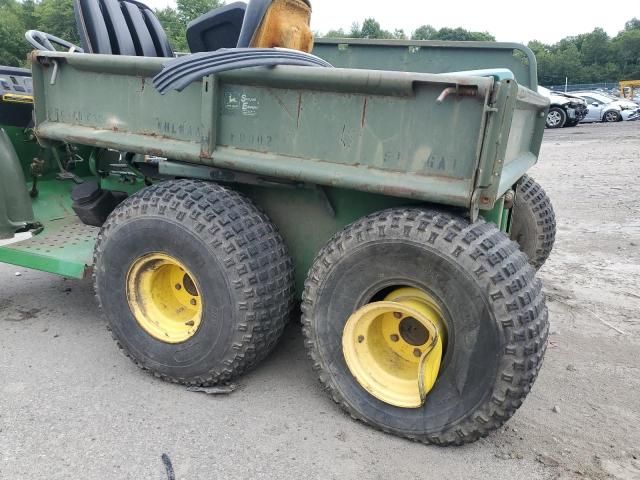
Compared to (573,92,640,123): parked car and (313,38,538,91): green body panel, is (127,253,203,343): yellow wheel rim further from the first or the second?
(573,92,640,123): parked car

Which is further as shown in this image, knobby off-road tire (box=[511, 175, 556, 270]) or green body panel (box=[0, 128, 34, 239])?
knobby off-road tire (box=[511, 175, 556, 270])

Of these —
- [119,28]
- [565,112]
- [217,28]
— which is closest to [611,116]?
[565,112]

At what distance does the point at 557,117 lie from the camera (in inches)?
827

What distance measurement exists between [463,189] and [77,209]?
256cm

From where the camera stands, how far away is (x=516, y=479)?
2.41 meters

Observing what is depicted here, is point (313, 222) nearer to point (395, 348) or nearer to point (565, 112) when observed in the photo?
point (395, 348)

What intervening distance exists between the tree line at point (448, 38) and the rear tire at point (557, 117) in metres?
29.1

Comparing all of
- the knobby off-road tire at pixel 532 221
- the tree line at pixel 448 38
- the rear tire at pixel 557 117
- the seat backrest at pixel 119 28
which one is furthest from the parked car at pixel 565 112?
the tree line at pixel 448 38

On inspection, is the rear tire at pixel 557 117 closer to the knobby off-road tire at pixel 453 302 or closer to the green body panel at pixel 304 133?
the green body panel at pixel 304 133

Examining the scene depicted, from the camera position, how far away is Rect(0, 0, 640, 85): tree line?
4850cm

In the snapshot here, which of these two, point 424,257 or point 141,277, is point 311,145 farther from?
point 141,277

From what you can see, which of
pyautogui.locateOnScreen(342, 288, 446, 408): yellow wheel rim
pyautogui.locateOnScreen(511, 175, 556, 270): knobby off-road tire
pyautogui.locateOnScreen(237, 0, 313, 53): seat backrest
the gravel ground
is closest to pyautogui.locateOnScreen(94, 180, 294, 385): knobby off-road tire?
the gravel ground

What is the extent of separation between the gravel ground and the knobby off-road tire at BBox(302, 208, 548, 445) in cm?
17

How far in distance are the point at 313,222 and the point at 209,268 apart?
601 millimetres
